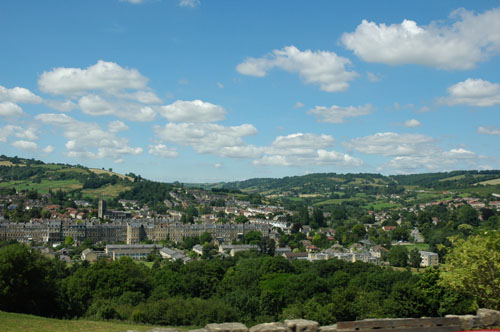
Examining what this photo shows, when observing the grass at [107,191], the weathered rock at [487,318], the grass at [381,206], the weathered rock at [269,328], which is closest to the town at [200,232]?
the grass at [107,191]

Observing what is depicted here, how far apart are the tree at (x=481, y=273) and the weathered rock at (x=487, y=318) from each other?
16.3 ft

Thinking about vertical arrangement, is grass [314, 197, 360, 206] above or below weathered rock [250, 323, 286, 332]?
below

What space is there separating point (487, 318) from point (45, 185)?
14631 cm

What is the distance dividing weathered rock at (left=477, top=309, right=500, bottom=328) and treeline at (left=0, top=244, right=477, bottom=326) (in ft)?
21.7

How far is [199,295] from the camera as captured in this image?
3222 cm

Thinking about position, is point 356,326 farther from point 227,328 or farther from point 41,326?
point 41,326

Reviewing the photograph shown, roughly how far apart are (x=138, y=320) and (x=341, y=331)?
11969 mm

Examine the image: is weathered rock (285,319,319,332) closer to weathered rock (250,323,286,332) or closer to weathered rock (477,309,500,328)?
weathered rock (250,323,286,332)

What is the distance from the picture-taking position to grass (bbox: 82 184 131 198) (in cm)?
13534

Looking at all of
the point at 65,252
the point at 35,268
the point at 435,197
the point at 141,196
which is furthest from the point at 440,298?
the point at 435,197

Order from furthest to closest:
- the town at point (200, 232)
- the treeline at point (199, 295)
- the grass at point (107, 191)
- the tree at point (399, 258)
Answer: the grass at point (107, 191) → the town at point (200, 232) → the tree at point (399, 258) → the treeline at point (199, 295)

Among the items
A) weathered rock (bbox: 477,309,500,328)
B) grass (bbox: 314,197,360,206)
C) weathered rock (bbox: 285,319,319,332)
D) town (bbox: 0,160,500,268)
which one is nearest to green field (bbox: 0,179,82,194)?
town (bbox: 0,160,500,268)

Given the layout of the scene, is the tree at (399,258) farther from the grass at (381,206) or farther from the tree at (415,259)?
the grass at (381,206)

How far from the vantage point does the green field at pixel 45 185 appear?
5301 inches
